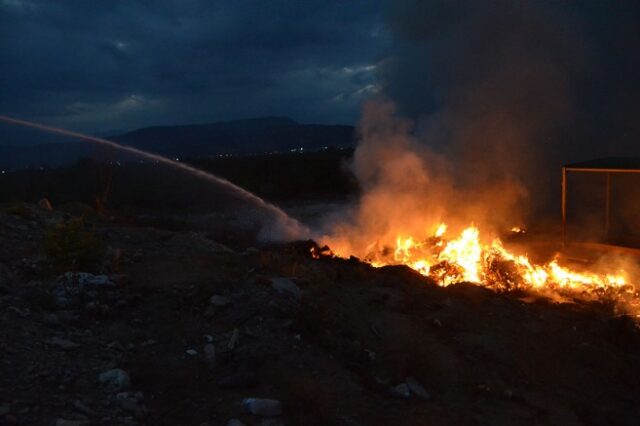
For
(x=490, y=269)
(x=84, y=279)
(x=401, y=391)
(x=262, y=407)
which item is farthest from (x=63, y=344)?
(x=490, y=269)

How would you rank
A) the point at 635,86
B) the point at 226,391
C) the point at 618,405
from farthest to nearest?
the point at 635,86, the point at 618,405, the point at 226,391

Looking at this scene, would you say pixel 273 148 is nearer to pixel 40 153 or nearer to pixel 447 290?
pixel 40 153

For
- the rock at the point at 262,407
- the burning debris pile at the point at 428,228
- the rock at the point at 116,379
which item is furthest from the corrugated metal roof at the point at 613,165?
the rock at the point at 116,379

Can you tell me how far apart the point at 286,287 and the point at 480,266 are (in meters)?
5.22

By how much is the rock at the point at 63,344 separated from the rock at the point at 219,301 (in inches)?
68.4

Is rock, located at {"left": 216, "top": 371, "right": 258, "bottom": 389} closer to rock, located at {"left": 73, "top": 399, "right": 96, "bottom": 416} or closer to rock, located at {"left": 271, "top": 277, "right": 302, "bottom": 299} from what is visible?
rock, located at {"left": 73, "top": 399, "right": 96, "bottom": 416}

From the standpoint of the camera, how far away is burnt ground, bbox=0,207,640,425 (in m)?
4.93

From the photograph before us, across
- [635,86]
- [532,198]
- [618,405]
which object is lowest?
[618,405]

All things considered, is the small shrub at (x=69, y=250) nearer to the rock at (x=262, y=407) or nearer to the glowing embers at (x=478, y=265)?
the rock at (x=262, y=407)

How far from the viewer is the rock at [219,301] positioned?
6.92 meters

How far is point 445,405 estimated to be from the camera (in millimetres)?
5602

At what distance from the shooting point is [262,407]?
4805 mm

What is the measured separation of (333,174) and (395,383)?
3012cm

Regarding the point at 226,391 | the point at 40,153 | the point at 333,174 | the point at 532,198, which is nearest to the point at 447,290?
the point at 226,391
